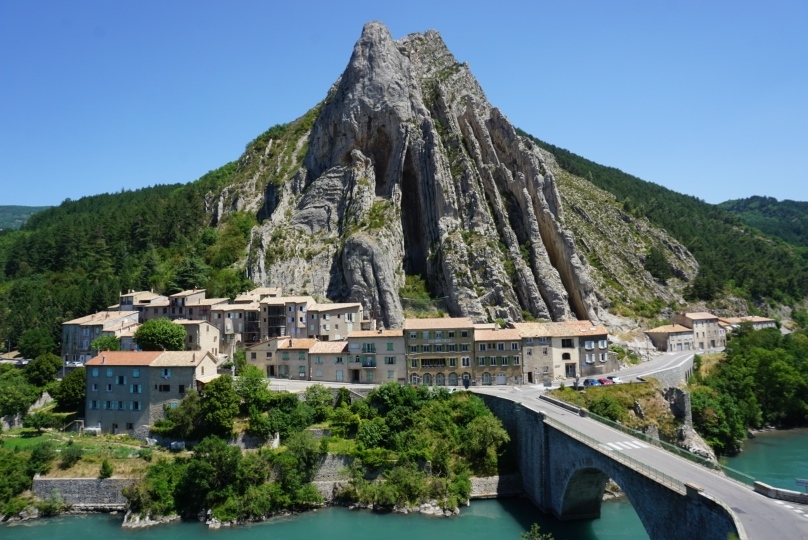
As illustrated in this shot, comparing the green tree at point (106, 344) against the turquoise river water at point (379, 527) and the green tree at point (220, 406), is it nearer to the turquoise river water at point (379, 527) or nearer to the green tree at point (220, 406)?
the green tree at point (220, 406)

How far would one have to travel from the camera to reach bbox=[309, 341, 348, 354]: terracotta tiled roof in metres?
56.0

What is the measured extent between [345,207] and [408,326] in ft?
109

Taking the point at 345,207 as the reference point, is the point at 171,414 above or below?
below

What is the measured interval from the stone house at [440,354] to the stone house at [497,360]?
2.44 ft

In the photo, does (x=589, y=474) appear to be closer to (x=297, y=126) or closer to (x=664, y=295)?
(x=664, y=295)

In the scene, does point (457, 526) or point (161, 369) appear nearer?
point (457, 526)

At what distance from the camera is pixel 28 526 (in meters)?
38.7

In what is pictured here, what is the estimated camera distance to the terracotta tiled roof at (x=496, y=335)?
5497 centimetres

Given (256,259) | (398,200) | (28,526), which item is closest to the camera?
(28,526)

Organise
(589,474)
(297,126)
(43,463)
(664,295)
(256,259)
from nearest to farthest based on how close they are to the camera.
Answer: (589,474) → (43,463) → (256,259) → (664,295) → (297,126)

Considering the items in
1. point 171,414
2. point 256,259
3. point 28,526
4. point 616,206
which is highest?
point 616,206

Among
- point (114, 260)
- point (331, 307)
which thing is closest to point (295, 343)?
point (331, 307)

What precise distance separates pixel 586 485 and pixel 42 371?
168ft

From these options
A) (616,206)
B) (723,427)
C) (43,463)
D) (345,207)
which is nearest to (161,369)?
(43,463)
